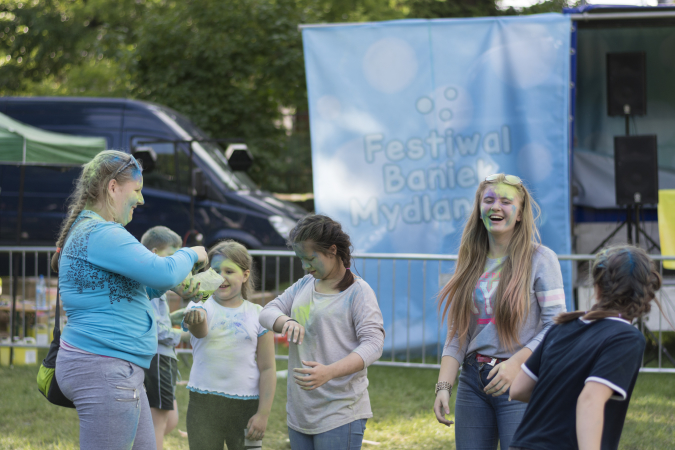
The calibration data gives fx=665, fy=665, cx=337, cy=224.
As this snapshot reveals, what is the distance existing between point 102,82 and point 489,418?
15.6m

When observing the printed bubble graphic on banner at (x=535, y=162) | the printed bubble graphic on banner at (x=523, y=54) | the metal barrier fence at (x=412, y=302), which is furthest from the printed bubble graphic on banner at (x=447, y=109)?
the metal barrier fence at (x=412, y=302)

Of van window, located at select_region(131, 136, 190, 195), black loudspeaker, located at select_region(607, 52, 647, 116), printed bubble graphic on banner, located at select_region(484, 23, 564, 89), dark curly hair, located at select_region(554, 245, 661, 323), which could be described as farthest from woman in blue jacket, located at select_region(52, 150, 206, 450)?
black loudspeaker, located at select_region(607, 52, 647, 116)

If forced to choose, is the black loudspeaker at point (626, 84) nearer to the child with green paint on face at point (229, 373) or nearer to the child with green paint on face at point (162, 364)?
the child with green paint on face at point (162, 364)

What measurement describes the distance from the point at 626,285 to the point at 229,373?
1.81 m

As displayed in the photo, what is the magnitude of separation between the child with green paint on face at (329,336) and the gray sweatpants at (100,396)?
587 millimetres

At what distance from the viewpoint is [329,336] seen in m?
2.62

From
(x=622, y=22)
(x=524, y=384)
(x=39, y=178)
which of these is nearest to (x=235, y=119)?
(x=39, y=178)

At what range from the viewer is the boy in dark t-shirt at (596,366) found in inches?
71.9

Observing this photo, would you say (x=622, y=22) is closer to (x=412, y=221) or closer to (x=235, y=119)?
(x=412, y=221)

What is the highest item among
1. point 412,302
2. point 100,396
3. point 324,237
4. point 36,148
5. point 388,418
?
point 36,148

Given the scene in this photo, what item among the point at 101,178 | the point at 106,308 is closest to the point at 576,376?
the point at 106,308

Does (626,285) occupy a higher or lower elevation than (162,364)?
higher

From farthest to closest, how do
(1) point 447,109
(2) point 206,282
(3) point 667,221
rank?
(3) point 667,221 < (1) point 447,109 < (2) point 206,282

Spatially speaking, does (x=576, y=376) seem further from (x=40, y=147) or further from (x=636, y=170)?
(x=40, y=147)
